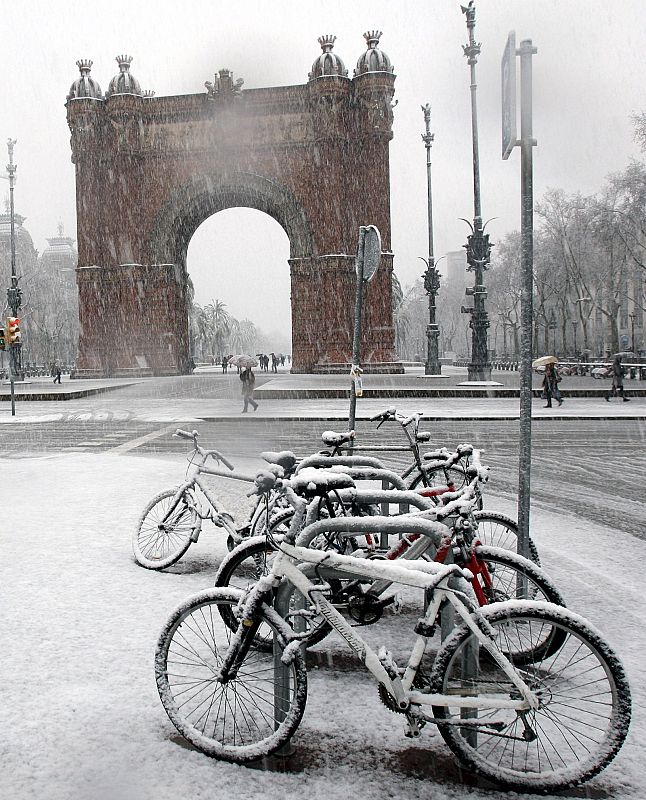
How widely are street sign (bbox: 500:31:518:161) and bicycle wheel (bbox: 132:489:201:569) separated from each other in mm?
3273

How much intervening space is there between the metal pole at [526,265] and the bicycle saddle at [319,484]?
1.46 m

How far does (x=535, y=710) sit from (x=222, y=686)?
1311 millimetres

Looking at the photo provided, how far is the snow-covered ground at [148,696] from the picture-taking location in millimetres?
2789

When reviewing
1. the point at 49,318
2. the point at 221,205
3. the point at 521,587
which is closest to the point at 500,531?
the point at 521,587

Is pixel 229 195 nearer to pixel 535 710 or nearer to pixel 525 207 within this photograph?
pixel 525 207

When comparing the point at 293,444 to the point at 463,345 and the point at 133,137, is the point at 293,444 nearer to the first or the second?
the point at 133,137

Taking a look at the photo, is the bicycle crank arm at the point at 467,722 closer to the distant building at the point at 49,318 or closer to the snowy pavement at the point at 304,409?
the snowy pavement at the point at 304,409

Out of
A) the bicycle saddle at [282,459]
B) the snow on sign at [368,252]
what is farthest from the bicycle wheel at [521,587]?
the snow on sign at [368,252]

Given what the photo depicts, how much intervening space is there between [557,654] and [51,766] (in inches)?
80.4

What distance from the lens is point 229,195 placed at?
4278 centimetres

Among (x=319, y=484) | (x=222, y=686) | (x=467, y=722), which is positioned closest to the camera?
(x=467, y=722)

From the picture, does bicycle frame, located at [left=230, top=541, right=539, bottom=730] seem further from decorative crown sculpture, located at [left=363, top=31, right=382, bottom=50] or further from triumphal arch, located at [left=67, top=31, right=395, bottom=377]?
decorative crown sculpture, located at [left=363, top=31, right=382, bottom=50]

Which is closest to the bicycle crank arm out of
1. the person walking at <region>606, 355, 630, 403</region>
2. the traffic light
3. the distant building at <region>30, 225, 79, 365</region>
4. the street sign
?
the street sign

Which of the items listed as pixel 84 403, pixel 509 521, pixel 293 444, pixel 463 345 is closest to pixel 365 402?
pixel 84 403
